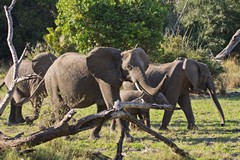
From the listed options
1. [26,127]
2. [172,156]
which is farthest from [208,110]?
[172,156]

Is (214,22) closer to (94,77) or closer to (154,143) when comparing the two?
(94,77)

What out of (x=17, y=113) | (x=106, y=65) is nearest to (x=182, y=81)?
(x=106, y=65)

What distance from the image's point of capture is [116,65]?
35.1 ft

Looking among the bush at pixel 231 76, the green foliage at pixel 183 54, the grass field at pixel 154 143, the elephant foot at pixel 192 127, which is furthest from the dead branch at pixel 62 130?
the bush at pixel 231 76

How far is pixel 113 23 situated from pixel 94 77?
837 centimetres

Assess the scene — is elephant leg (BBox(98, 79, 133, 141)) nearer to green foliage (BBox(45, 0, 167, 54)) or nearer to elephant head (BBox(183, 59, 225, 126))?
elephant head (BBox(183, 59, 225, 126))

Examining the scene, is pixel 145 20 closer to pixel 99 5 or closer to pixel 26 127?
pixel 99 5

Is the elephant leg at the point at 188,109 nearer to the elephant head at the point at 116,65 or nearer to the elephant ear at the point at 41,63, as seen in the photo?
the elephant head at the point at 116,65

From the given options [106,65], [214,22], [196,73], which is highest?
[106,65]

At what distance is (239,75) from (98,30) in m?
8.46

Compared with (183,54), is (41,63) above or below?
above

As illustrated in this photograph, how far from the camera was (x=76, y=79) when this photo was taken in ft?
36.4

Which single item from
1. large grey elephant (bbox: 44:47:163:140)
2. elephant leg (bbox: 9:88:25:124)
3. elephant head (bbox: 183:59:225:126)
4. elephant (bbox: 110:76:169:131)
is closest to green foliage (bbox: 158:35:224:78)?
elephant head (bbox: 183:59:225:126)

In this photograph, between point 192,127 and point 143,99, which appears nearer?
point 143,99
